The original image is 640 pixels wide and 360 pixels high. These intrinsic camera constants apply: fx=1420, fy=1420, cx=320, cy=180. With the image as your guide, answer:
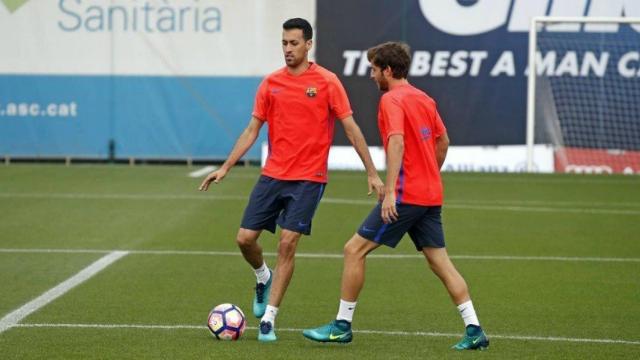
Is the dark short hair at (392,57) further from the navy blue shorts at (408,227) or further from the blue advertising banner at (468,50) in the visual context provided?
the blue advertising banner at (468,50)

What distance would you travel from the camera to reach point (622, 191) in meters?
22.1

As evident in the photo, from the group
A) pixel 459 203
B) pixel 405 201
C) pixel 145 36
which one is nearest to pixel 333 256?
pixel 405 201

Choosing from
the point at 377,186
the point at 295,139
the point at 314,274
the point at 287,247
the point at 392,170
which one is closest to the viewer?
the point at 392,170

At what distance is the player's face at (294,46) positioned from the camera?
9.46m

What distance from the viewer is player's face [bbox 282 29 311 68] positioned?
9461mm

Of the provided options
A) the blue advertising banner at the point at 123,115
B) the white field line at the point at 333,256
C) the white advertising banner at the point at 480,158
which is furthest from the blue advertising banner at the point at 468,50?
the white field line at the point at 333,256

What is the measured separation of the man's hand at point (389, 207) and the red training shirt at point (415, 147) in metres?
0.16

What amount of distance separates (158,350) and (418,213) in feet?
6.02

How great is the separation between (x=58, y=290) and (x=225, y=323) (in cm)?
277

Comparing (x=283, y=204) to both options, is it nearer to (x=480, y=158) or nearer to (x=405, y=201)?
(x=405, y=201)

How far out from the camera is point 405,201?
29.3 feet

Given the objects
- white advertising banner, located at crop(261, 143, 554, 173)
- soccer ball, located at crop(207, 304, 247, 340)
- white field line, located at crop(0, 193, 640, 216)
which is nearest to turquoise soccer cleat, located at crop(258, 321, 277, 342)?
soccer ball, located at crop(207, 304, 247, 340)

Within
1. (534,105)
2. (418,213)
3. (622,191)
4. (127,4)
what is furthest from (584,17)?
(418,213)

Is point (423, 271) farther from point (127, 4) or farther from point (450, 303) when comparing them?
point (127, 4)
